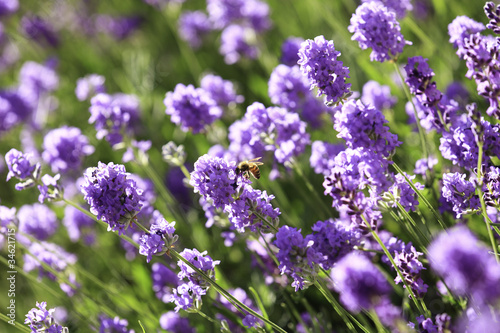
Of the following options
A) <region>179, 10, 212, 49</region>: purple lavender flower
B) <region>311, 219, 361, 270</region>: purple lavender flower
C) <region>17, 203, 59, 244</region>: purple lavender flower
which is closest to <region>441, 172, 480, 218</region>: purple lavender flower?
<region>311, 219, 361, 270</region>: purple lavender flower

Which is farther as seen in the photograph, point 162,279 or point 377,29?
point 162,279

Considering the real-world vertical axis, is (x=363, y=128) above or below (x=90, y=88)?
below

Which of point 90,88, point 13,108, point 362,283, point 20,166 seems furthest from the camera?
point 13,108

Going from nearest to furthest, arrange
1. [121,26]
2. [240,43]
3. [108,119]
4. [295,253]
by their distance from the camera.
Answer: [295,253], [108,119], [240,43], [121,26]

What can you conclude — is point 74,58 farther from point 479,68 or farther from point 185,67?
point 479,68

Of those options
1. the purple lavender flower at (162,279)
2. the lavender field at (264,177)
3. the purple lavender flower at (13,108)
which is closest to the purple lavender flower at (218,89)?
the lavender field at (264,177)

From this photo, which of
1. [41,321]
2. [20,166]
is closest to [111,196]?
[41,321]

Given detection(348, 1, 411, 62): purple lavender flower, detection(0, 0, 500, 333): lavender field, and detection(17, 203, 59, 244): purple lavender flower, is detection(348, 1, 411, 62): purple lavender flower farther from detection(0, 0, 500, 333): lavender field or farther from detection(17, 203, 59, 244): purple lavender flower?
detection(17, 203, 59, 244): purple lavender flower

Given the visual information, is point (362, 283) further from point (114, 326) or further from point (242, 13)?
point (242, 13)
